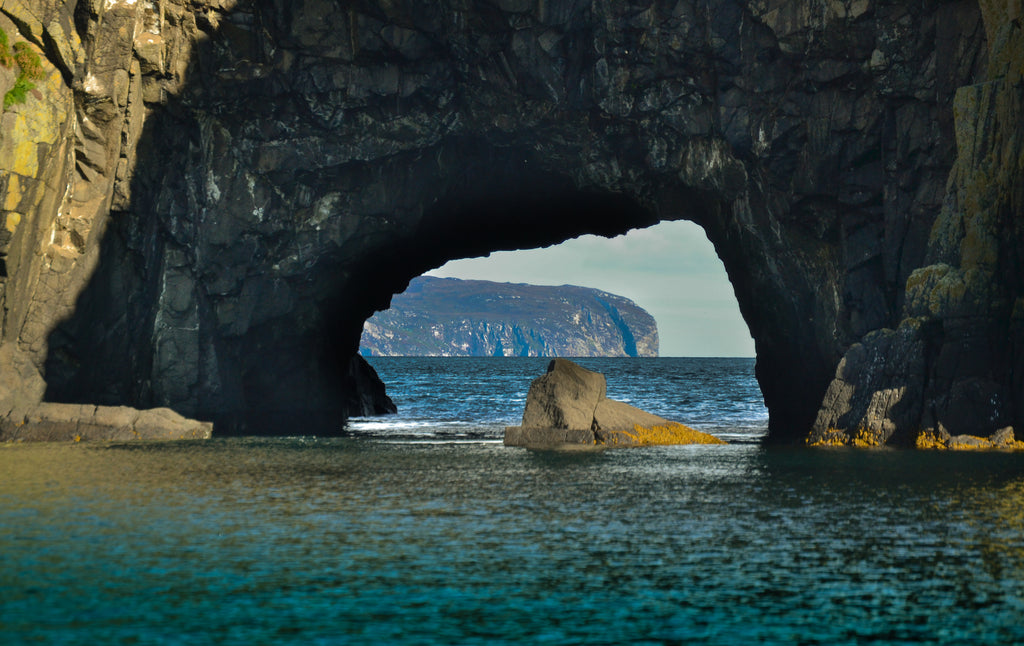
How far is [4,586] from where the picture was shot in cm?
1065

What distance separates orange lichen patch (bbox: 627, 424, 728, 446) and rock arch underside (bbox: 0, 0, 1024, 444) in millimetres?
4188

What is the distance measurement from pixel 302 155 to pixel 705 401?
4429 cm

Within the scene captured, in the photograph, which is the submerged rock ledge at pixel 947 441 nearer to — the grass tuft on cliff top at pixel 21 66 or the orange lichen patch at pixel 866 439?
the orange lichen patch at pixel 866 439

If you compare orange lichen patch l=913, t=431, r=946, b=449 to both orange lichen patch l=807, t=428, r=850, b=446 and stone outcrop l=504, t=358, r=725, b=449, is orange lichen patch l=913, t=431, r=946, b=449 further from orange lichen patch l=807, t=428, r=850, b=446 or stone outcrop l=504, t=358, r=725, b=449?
stone outcrop l=504, t=358, r=725, b=449

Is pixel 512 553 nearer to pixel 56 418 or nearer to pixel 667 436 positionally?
pixel 667 436

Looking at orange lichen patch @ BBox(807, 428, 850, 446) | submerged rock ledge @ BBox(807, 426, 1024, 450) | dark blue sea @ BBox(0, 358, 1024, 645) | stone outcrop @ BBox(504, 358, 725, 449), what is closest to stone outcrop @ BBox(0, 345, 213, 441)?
dark blue sea @ BBox(0, 358, 1024, 645)

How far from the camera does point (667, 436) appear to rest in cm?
3288

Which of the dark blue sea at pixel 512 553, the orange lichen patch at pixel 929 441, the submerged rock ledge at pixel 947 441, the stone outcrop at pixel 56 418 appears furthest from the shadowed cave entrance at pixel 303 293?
the dark blue sea at pixel 512 553

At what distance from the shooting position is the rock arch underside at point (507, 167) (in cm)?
3052

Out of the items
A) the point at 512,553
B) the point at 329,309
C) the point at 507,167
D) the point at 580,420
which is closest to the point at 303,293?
the point at 329,309

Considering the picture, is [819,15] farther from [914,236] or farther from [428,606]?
[428,606]

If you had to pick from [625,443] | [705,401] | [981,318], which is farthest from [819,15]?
[705,401]

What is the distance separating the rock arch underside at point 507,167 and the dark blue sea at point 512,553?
10.1m

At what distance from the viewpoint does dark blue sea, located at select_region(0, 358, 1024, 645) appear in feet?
30.4
